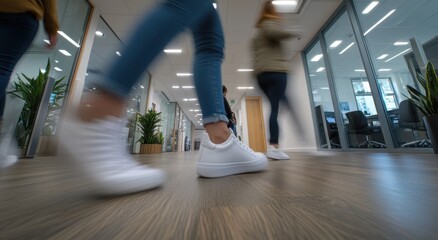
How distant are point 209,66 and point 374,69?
279 cm

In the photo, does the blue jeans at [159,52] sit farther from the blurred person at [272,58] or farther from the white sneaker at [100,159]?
the blurred person at [272,58]

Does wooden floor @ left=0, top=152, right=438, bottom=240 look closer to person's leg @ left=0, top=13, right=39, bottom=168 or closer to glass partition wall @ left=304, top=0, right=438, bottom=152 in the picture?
person's leg @ left=0, top=13, right=39, bottom=168

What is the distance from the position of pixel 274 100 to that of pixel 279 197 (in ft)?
4.61

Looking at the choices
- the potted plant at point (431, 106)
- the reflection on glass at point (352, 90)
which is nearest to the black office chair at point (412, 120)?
the reflection on glass at point (352, 90)

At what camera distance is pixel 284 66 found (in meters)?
1.58

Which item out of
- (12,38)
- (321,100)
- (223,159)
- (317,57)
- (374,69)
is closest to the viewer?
(223,159)

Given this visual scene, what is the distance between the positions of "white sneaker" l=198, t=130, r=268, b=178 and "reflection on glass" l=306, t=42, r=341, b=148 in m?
3.21

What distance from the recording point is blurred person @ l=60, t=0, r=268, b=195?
35 cm

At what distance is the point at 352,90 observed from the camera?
2.88m

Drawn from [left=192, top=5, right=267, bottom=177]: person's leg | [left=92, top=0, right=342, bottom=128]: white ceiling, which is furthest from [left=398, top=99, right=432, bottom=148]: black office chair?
[left=192, top=5, right=267, bottom=177]: person's leg

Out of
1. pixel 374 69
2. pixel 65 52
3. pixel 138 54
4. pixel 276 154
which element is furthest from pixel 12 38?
pixel 374 69

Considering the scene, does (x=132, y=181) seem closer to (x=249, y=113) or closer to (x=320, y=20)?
(x=320, y=20)

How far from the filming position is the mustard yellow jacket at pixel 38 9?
0.72 metres

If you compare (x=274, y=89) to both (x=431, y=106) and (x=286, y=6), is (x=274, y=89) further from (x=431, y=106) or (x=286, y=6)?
(x=286, y=6)
